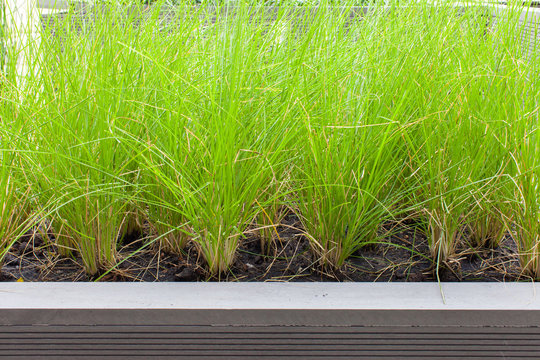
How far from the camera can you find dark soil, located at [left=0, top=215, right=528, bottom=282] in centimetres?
100

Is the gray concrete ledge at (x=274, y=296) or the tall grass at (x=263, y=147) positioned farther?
the tall grass at (x=263, y=147)

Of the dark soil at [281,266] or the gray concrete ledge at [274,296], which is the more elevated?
the gray concrete ledge at [274,296]
